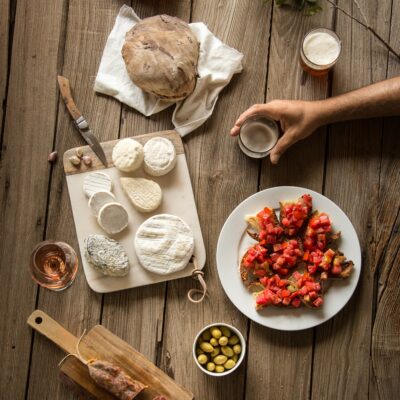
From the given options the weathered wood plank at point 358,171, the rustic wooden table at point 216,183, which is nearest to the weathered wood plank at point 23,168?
the rustic wooden table at point 216,183

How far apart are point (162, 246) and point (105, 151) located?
0.37 metres

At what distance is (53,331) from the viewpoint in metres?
1.66

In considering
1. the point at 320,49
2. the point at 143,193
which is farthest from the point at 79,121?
the point at 320,49

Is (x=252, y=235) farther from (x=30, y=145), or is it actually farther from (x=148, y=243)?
(x=30, y=145)

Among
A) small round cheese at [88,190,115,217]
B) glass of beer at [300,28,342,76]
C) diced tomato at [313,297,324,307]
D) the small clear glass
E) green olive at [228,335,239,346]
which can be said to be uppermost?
glass of beer at [300,28,342,76]

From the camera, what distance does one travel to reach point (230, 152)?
172 centimetres

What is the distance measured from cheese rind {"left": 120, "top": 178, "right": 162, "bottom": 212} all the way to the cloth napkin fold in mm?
212

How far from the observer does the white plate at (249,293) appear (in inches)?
64.3

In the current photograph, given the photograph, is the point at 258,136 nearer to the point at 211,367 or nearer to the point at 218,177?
the point at 218,177

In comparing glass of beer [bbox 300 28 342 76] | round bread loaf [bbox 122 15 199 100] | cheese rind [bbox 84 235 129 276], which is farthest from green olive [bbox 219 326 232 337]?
glass of beer [bbox 300 28 342 76]

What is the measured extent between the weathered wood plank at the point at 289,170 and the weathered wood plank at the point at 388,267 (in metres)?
0.22

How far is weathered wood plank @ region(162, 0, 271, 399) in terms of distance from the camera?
1687 mm

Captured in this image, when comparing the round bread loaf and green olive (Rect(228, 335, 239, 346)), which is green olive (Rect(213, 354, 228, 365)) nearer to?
green olive (Rect(228, 335, 239, 346))

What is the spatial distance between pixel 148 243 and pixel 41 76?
0.68m
